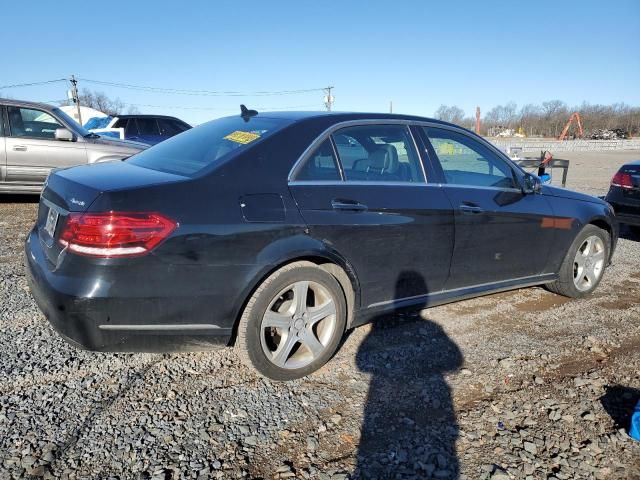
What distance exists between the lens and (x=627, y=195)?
6465mm

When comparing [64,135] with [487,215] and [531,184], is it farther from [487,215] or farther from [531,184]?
[531,184]

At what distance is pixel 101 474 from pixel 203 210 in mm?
1270

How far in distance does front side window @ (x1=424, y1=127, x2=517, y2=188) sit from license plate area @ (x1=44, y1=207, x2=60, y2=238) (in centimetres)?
248

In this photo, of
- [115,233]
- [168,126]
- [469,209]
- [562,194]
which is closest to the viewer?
[115,233]

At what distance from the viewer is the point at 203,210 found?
2.44 meters

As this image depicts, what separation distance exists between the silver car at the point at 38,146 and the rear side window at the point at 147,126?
5727 millimetres

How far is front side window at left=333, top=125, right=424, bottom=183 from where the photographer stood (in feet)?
10.0

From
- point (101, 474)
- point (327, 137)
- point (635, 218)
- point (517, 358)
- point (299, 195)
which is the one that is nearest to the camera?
point (101, 474)

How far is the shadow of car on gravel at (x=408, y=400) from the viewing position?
217cm

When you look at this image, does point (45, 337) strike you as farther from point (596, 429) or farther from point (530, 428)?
point (596, 429)

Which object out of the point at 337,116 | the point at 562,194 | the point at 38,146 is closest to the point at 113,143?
the point at 38,146

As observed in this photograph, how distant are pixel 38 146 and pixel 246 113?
219 inches

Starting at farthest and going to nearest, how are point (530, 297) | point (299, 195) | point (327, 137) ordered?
point (530, 297) < point (327, 137) < point (299, 195)

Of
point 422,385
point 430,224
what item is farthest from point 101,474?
point 430,224
